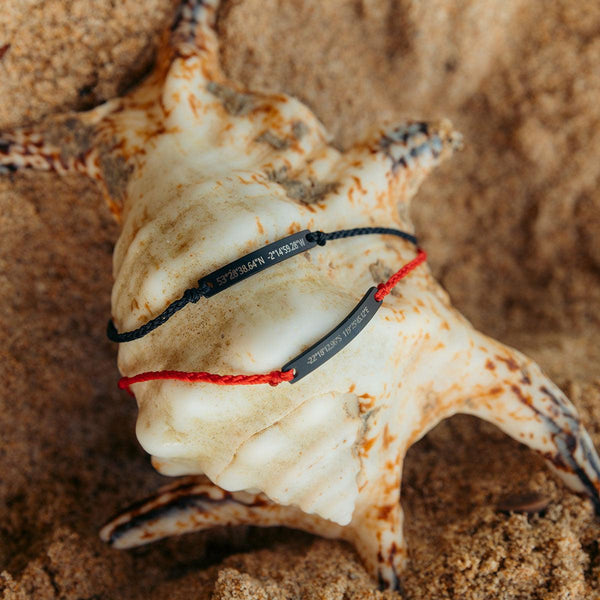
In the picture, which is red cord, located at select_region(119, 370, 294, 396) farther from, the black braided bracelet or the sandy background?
the sandy background

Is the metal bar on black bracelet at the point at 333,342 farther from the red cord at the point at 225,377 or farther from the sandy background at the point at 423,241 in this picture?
the sandy background at the point at 423,241

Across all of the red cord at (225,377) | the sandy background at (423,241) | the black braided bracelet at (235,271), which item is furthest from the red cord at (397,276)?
the sandy background at (423,241)

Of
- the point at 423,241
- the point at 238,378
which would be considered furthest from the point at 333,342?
the point at 423,241

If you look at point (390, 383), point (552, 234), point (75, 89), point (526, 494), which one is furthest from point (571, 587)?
point (75, 89)

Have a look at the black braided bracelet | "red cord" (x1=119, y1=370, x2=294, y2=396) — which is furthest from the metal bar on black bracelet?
the black braided bracelet

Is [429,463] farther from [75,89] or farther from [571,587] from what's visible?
[75,89]

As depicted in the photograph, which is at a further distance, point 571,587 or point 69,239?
point 69,239
